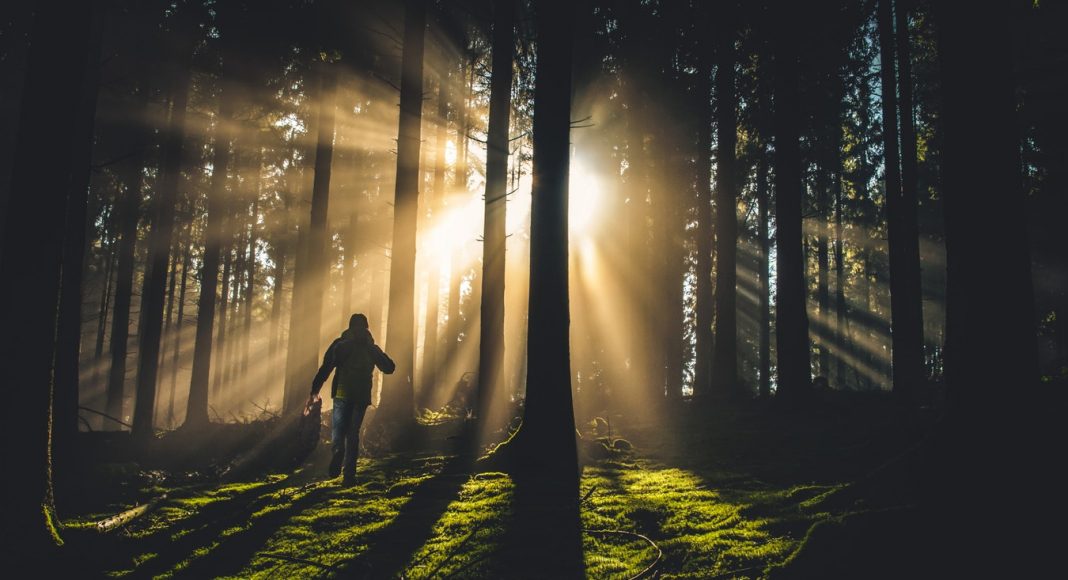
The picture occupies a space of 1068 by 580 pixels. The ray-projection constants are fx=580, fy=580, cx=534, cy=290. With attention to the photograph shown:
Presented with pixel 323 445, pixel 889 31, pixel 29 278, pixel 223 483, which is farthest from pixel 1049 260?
pixel 29 278

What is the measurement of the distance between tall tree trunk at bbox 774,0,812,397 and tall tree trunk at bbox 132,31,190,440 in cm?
1401

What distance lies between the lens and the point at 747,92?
→ 15.5m

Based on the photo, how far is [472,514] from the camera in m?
5.60

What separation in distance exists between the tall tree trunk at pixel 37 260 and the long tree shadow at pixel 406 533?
2.36m

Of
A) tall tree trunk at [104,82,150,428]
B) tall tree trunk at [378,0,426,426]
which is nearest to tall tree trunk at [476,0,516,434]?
tall tree trunk at [378,0,426,426]

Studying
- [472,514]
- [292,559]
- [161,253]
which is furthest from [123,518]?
[161,253]

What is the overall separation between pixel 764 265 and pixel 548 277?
958 inches

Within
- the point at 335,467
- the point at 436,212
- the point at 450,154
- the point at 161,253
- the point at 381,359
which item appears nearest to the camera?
the point at 335,467

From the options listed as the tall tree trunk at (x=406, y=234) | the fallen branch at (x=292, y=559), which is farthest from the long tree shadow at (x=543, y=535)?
the tall tree trunk at (x=406, y=234)

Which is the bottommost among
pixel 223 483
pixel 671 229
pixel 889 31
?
pixel 223 483

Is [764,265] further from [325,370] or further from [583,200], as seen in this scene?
[325,370]

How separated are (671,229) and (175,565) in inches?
706

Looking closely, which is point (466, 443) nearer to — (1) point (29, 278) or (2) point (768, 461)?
(2) point (768, 461)

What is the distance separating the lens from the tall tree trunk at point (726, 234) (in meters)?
15.0
